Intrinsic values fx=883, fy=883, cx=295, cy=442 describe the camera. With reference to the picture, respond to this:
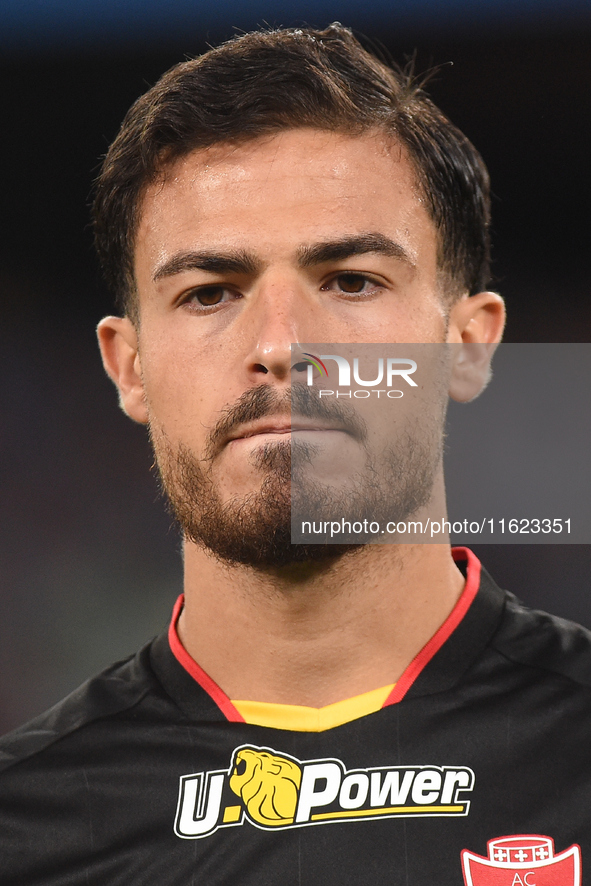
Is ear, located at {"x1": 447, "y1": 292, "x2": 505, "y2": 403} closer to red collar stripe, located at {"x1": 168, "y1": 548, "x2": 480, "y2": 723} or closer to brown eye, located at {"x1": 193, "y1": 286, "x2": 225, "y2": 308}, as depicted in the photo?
red collar stripe, located at {"x1": 168, "y1": 548, "x2": 480, "y2": 723}

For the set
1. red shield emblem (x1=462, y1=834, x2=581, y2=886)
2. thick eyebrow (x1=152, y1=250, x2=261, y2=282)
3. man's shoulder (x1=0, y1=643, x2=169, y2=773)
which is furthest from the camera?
man's shoulder (x1=0, y1=643, x2=169, y2=773)

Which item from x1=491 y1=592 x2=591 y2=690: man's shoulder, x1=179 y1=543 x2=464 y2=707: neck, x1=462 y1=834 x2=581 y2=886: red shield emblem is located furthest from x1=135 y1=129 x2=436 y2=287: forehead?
x1=462 y1=834 x2=581 y2=886: red shield emblem

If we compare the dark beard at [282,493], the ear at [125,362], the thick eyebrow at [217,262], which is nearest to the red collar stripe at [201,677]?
the dark beard at [282,493]

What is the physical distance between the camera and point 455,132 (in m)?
1.98

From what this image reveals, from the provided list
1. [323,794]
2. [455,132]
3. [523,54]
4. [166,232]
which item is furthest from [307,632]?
[523,54]

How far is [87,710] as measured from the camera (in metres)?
1.86

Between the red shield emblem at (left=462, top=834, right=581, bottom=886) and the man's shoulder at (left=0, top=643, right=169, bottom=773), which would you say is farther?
the man's shoulder at (left=0, top=643, right=169, bottom=773)

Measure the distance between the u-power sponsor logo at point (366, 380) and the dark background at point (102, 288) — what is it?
0.78 m

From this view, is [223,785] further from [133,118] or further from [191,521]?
[133,118]

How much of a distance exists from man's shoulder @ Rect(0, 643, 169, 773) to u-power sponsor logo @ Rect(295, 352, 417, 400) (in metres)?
0.75

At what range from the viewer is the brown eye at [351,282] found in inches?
65.8

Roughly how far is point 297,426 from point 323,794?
682mm

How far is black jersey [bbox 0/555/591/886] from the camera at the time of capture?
5.13 ft

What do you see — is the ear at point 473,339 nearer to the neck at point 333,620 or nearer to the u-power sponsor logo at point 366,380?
the u-power sponsor logo at point 366,380
